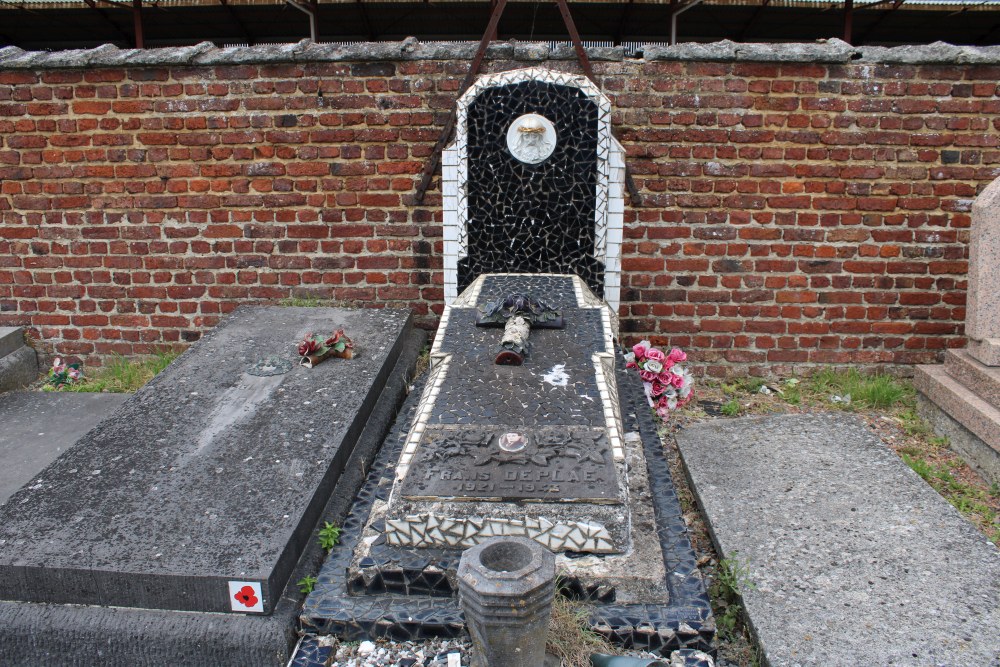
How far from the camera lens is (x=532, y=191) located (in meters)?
3.79

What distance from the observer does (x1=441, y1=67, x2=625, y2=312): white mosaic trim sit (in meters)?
3.70

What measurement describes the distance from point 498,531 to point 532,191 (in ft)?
6.80

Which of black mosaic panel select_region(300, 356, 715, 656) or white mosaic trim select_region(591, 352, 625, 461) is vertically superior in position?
white mosaic trim select_region(591, 352, 625, 461)

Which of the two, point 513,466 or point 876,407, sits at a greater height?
point 513,466

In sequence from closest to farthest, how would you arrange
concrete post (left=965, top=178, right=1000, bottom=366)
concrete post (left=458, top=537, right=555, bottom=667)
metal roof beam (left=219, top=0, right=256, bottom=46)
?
concrete post (left=458, top=537, right=555, bottom=667) → concrete post (left=965, top=178, right=1000, bottom=366) → metal roof beam (left=219, top=0, right=256, bottom=46)

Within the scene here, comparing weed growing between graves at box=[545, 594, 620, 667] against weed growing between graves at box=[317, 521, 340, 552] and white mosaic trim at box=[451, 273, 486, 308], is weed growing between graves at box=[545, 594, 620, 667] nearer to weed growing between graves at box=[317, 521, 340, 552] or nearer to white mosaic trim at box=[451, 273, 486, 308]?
weed growing between graves at box=[317, 521, 340, 552]

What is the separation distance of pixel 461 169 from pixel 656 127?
3.96ft

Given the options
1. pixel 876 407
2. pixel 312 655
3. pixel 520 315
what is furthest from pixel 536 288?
pixel 876 407

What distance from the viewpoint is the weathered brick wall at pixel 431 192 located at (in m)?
4.12

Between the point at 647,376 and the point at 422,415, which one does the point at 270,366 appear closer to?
the point at 422,415

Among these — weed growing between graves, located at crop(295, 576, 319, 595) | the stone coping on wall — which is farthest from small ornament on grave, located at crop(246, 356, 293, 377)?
the stone coping on wall

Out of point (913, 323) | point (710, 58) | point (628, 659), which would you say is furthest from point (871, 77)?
point (628, 659)

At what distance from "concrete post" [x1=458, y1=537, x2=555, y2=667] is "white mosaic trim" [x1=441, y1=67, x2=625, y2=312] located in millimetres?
2099

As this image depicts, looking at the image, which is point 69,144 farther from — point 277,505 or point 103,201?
point 277,505
